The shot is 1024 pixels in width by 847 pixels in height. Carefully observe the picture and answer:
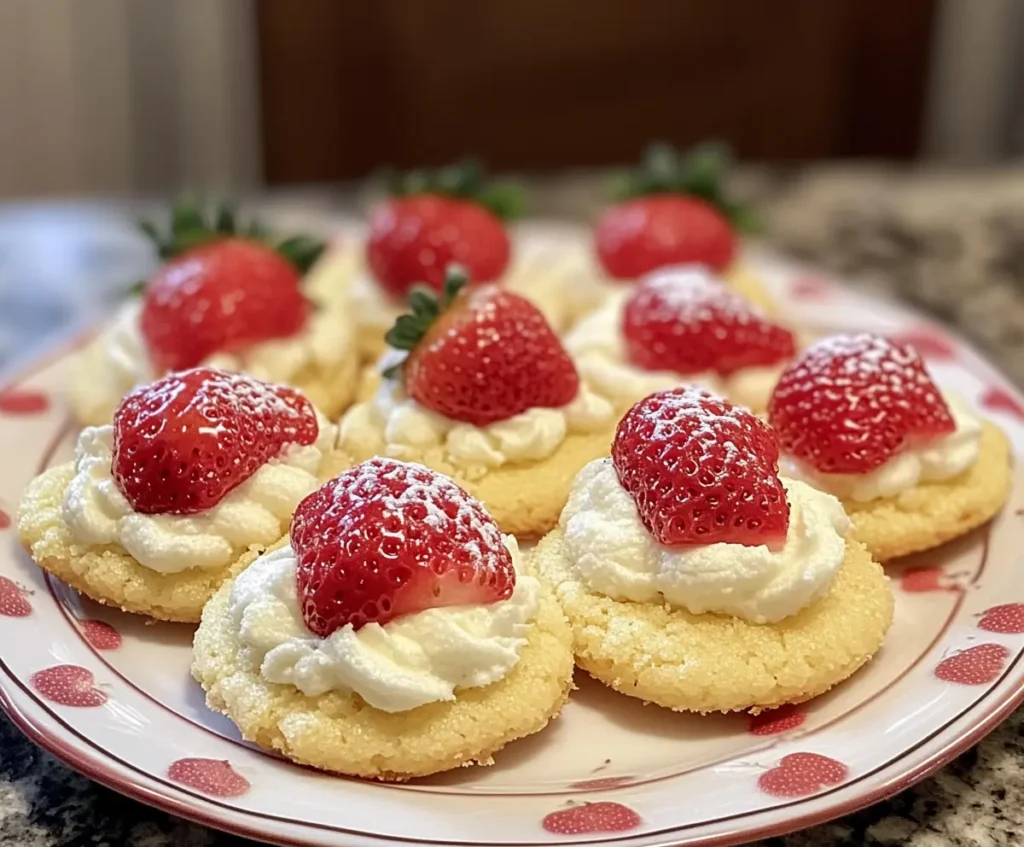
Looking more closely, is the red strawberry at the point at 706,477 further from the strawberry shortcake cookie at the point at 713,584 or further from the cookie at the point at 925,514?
the cookie at the point at 925,514

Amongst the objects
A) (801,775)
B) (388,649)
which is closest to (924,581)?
(801,775)

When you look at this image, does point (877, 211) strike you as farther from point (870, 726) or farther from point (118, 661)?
point (118, 661)

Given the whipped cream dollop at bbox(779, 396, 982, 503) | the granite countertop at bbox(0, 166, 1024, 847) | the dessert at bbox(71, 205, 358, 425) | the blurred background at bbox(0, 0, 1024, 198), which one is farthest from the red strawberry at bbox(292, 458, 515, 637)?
the blurred background at bbox(0, 0, 1024, 198)

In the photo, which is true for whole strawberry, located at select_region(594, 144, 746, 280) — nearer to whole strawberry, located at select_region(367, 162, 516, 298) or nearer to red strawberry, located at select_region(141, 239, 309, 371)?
whole strawberry, located at select_region(367, 162, 516, 298)

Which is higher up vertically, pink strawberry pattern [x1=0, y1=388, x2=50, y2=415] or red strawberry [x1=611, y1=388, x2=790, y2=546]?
Result: red strawberry [x1=611, y1=388, x2=790, y2=546]

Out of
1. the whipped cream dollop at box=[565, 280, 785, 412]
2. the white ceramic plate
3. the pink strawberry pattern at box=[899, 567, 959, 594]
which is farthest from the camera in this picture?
the whipped cream dollop at box=[565, 280, 785, 412]

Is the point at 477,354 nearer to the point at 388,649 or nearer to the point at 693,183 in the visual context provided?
the point at 388,649
